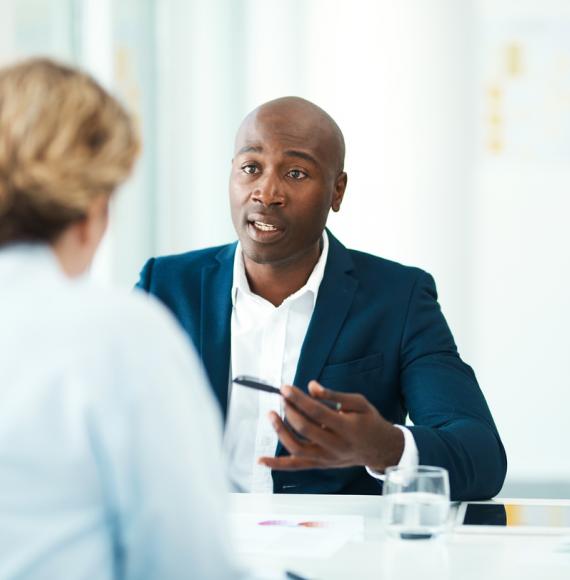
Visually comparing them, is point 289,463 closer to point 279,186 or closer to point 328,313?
point 328,313

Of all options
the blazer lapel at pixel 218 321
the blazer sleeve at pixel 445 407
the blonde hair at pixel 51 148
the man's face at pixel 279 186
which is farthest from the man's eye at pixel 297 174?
the blonde hair at pixel 51 148

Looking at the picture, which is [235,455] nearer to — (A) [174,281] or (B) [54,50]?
(A) [174,281]

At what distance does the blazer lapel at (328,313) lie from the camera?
7.69ft

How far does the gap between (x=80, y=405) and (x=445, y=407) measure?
4.51 feet

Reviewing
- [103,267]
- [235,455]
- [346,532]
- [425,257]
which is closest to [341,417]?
[346,532]

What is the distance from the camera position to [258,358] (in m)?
2.41

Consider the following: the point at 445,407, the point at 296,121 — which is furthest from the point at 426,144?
the point at 445,407

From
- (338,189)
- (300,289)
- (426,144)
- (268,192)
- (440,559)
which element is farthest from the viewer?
(426,144)

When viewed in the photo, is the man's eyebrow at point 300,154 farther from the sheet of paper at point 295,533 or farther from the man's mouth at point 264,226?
the sheet of paper at point 295,533

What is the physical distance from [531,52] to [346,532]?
370cm

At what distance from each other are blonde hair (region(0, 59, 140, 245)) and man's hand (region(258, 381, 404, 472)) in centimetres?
72

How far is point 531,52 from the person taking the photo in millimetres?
4949

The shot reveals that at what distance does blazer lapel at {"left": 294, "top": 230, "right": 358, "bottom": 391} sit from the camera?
234 cm

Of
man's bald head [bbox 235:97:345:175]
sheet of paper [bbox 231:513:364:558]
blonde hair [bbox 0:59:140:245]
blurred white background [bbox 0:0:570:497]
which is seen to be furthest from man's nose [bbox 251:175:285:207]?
blurred white background [bbox 0:0:570:497]
